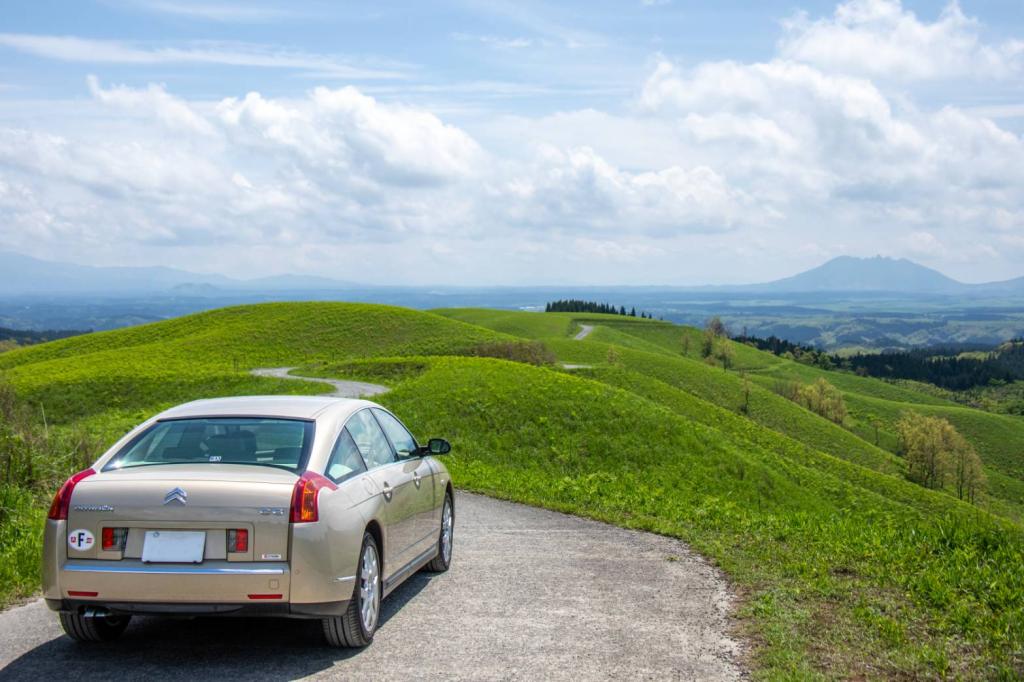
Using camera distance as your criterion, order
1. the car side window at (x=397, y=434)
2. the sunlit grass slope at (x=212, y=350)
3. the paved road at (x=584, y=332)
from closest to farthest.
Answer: the car side window at (x=397, y=434), the sunlit grass slope at (x=212, y=350), the paved road at (x=584, y=332)

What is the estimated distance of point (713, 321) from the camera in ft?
558

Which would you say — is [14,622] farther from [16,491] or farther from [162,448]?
[16,491]

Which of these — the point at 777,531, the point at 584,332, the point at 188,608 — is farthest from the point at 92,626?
the point at 584,332

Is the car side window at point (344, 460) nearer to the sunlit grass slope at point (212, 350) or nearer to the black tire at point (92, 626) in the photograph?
the black tire at point (92, 626)

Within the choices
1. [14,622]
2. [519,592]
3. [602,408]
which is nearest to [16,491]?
[14,622]

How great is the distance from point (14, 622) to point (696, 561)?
7.08 metres

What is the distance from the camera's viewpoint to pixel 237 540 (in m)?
6.51

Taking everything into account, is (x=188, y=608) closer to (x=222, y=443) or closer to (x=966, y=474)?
(x=222, y=443)

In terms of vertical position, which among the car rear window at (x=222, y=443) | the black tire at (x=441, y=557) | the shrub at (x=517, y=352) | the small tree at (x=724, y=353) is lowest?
the small tree at (x=724, y=353)

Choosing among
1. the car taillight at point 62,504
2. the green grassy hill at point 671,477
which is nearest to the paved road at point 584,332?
the green grassy hill at point 671,477

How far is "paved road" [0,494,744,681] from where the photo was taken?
6.61 m

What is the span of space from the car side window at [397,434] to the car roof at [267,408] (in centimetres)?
73

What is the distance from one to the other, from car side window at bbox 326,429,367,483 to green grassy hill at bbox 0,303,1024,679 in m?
3.47

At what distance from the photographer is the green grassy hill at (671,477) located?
7734mm
